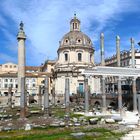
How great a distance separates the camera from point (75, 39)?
92.0 meters

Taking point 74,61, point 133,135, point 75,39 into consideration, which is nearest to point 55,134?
point 133,135

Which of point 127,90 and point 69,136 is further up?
point 127,90

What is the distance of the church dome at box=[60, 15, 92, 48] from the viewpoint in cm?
9150

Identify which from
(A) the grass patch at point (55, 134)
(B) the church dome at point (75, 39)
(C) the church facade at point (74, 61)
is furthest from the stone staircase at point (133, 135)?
(B) the church dome at point (75, 39)

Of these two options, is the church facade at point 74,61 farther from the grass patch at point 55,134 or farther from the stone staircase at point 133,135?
the grass patch at point 55,134

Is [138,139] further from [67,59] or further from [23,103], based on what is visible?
[67,59]

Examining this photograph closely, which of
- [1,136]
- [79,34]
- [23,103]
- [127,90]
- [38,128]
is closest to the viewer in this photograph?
[1,136]

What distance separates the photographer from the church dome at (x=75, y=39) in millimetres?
91500

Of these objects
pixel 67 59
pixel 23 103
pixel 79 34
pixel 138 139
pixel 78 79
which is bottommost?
pixel 138 139

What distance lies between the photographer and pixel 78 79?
287 ft

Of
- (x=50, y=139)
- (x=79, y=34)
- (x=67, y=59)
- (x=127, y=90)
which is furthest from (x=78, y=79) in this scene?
(x=50, y=139)

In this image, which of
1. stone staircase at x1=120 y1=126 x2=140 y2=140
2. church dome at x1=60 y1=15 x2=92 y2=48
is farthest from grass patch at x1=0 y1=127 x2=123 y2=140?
church dome at x1=60 y1=15 x2=92 y2=48

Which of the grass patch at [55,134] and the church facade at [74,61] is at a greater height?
the church facade at [74,61]

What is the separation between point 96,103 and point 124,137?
4528 cm
